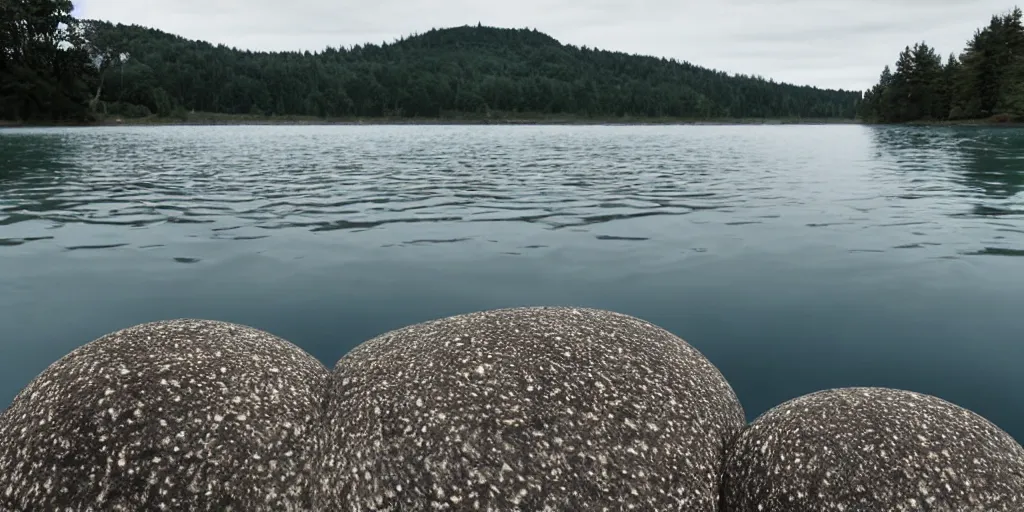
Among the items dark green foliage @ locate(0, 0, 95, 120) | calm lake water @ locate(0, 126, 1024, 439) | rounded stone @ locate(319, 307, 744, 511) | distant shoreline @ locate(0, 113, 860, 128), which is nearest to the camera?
rounded stone @ locate(319, 307, 744, 511)

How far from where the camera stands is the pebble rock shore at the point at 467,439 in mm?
4312

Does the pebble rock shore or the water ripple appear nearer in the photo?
the pebble rock shore

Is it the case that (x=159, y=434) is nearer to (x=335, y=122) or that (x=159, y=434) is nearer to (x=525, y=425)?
(x=525, y=425)

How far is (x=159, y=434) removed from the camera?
4.43 meters

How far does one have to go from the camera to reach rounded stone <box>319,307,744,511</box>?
429 cm

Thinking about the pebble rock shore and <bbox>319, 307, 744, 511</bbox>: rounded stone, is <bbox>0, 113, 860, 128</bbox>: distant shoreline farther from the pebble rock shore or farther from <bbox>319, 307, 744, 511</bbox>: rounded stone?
<bbox>319, 307, 744, 511</bbox>: rounded stone

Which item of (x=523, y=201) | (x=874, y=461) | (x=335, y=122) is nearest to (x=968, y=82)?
(x=523, y=201)

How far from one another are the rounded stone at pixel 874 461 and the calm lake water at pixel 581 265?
9.91 feet

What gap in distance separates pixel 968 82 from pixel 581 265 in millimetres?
114113

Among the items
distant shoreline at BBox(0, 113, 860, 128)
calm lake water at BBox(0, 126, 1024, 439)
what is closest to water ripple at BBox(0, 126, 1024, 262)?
calm lake water at BBox(0, 126, 1024, 439)

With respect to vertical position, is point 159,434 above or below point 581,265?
above

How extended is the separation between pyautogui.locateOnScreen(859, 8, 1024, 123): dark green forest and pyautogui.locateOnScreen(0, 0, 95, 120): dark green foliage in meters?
123

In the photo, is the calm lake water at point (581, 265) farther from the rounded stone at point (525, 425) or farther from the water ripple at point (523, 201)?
the rounded stone at point (525, 425)

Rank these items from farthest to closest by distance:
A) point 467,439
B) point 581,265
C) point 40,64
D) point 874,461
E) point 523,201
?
point 40,64, point 523,201, point 581,265, point 874,461, point 467,439
